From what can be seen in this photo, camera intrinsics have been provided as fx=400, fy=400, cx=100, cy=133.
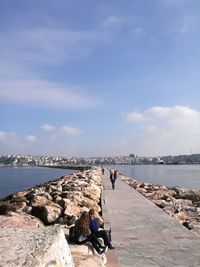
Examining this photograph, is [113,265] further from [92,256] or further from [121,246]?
[121,246]

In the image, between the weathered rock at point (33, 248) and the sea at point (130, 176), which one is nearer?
the weathered rock at point (33, 248)

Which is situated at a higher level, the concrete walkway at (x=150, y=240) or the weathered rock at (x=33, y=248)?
the weathered rock at (x=33, y=248)

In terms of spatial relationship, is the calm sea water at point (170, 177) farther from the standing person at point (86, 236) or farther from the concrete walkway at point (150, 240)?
the standing person at point (86, 236)

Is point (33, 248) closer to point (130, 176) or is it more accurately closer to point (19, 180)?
point (19, 180)

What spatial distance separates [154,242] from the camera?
27.7ft

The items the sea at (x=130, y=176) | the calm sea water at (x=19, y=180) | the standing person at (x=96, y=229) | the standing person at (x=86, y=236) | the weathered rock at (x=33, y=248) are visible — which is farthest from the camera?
the sea at (x=130, y=176)

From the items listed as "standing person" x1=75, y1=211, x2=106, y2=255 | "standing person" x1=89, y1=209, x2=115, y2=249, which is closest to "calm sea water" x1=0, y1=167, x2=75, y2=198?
"standing person" x1=89, y1=209, x2=115, y2=249

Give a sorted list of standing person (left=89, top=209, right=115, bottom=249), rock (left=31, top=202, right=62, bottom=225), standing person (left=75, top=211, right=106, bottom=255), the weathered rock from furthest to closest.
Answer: rock (left=31, top=202, right=62, bottom=225) < standing person (left=89, top=209, right=115, bottom=249) < standing person (left=75, top=211, right=106, bottom=255) < the weathered rock

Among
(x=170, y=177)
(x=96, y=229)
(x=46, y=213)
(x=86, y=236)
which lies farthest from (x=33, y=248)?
(x=170, y=177)

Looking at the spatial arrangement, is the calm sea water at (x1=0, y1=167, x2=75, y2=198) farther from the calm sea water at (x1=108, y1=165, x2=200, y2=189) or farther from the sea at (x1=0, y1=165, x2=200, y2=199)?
the calm sea water at (x1=108, y1=165, x2=200, y2=189)

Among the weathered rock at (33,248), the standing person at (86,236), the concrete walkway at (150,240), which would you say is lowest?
the concrete walkway at (150,240)

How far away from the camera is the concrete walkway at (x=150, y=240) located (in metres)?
7.14

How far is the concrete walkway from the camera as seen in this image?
281 inches

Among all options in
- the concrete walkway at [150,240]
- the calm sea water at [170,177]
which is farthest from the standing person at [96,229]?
the calm sea water at [170,177]
